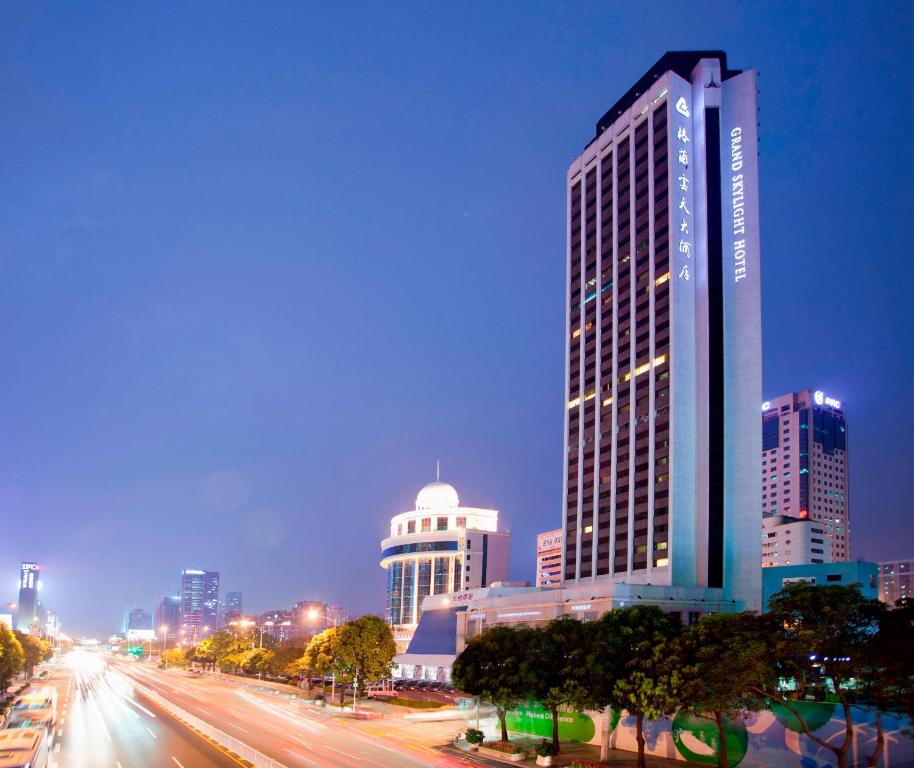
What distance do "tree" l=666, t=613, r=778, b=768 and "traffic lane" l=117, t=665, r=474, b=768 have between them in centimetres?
1855

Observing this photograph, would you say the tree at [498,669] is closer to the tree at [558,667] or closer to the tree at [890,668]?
the tree at [558,667]

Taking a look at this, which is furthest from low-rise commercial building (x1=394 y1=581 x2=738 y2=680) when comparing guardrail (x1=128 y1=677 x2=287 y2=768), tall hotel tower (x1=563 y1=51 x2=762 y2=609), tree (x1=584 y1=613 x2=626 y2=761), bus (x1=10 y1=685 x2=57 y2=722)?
bus (x1=10 y1=685 x2=57 y2=722)

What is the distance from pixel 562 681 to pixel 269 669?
10166 centimetres

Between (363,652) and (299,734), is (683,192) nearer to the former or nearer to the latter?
(363,652)

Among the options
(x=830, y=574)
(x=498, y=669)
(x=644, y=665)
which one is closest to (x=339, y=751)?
(x=498, y=669)

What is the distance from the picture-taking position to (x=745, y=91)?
137 meters

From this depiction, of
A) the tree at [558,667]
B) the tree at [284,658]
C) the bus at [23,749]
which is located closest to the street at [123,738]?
the bus at [23,749]

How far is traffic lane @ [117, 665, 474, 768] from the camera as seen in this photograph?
60734 millimetres

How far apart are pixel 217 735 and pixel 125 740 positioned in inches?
289

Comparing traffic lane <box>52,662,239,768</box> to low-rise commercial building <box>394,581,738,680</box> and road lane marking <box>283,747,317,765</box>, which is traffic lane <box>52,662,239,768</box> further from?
low-rise commercial building <box>394,581,738,680</box>

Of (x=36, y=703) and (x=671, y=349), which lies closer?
(x=36, y=703)

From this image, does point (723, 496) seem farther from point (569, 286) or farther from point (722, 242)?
point (569, 286)

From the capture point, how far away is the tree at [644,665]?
54.4m

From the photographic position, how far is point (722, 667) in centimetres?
4959
